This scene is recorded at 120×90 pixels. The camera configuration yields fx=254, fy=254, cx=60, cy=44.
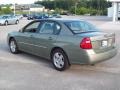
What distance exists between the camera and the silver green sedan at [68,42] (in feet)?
22.0

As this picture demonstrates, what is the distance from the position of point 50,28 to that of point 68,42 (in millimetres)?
1047

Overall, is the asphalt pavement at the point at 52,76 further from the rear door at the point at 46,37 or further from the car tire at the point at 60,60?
the rear door at the point at 46,37

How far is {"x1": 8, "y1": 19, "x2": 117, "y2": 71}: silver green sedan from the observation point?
672 cm

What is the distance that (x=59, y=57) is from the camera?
24.1 ft

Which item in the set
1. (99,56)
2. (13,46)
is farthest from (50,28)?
(13,46)

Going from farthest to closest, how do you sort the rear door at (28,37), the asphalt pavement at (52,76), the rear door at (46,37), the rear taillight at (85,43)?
1. the rear door at (28,37)
2. the rear door at (46,37)
3. the rear taillight at (85,43)
4. the asphalt pavement at (52,76)

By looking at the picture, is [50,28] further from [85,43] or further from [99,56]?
[99,56]

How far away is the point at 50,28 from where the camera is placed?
305 inches

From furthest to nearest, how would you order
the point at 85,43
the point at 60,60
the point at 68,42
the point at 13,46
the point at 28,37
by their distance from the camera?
the point at 13,46
the point at 28,37
the point at 60,60
the point at 68,42
the point at 85,43

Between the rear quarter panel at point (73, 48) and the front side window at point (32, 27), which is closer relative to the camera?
the rear quarter panel at point (73, 48)

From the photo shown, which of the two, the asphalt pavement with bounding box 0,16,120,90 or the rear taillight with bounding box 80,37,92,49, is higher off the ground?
the rear taillight with bounding box 80,37,92,49

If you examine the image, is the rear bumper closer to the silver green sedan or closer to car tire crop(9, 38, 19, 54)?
the silver green sedan

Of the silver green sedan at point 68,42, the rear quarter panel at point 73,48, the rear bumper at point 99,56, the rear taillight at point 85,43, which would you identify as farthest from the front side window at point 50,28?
the rear bumper at point 99,56

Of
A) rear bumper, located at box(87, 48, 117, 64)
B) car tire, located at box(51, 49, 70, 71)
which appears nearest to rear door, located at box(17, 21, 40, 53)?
car tire, located at box(51, 49, 70, 71)
